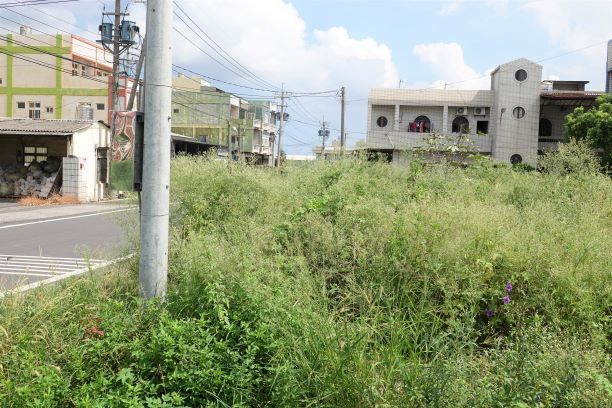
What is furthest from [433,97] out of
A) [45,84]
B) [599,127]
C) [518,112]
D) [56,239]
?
[56,239]

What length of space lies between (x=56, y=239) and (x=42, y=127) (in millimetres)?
13969

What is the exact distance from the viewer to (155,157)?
15.3 feet

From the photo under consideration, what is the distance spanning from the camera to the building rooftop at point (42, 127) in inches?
989

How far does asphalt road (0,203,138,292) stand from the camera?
6.89 meters

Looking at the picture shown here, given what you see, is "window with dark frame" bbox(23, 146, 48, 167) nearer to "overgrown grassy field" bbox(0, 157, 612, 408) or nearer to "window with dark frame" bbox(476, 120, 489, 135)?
"overgrown grassy field" bbox(0, 157, 612, 408)

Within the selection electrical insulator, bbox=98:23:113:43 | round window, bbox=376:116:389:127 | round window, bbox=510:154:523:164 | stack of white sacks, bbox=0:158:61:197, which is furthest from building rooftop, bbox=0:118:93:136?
round window, bbox=510:154:523:164

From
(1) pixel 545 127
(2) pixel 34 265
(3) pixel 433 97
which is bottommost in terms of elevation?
(2) pixel 34 265

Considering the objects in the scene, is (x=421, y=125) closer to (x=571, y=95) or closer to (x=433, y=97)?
(x=433, y=97)

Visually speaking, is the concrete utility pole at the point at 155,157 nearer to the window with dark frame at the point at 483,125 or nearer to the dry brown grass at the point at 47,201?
the dry brown grass at the point at 47,201

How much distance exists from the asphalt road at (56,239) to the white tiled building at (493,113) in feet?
81.1

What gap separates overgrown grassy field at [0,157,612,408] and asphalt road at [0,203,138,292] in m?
1.08

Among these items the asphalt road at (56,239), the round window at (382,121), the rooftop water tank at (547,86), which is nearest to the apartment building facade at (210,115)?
the round window at (382,121)

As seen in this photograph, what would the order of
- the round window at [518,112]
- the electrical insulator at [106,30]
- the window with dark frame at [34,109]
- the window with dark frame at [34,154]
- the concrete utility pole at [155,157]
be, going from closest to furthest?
the concrete utility pole at [155,157], the electrical insulator at [106,30], the window with dark frame at [34,154], the round window at [518,112], the window with dark frame at [34,109]

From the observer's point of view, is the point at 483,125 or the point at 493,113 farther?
the point at 483,125
